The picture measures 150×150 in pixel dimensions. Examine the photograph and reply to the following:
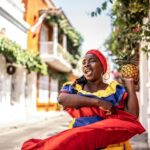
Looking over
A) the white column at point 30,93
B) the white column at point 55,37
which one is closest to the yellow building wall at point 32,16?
the white column at point 55,37

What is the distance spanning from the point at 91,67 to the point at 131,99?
0.30 meters

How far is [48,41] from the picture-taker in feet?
101

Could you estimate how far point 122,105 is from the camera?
237 cm

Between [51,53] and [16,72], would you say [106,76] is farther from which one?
[51,53]

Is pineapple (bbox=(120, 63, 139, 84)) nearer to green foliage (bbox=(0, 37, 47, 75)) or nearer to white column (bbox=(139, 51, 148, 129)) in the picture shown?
white column (bbox=(139, 51, 148, 129))

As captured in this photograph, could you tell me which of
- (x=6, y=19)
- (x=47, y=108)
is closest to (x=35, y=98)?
(x=47, y=108)

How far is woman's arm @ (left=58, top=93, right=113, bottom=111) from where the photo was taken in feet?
7.45

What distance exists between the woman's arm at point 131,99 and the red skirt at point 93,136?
6cm

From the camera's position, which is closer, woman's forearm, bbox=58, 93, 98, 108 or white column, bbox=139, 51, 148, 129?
woman's forearm, bbox=58, 93, 98, 108

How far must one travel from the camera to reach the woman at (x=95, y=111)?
216cm

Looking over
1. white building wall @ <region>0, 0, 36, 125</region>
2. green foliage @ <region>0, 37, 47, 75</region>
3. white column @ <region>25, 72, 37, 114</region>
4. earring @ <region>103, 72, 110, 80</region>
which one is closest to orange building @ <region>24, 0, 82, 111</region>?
white column @ <region>25, 72, 37, 114</region>

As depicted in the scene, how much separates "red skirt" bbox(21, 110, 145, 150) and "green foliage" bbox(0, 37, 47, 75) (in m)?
15.7

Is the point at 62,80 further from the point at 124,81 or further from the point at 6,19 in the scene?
the point at 124,81

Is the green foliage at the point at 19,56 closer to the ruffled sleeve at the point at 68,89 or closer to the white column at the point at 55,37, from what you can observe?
the white column at the point at 55,37
